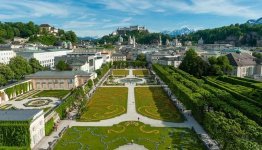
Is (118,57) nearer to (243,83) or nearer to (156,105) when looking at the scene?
(243,83)

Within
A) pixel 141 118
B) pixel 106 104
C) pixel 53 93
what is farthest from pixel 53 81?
pixel 141 118

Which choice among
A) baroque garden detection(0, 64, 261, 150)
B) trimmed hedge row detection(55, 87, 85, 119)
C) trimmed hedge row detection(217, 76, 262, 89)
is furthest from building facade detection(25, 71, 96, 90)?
trimmed hedge row detection(217, 76, 262, 89)

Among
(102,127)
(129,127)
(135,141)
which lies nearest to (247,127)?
(135,141)

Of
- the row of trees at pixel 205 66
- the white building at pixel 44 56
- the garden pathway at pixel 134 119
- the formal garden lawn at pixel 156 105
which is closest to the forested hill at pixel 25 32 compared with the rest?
the white building at pixel 44 56

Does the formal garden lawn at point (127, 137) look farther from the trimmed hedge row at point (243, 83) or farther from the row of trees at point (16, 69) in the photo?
the row of trees at point (16, 69)

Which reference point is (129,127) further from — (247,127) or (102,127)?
(247,127)
